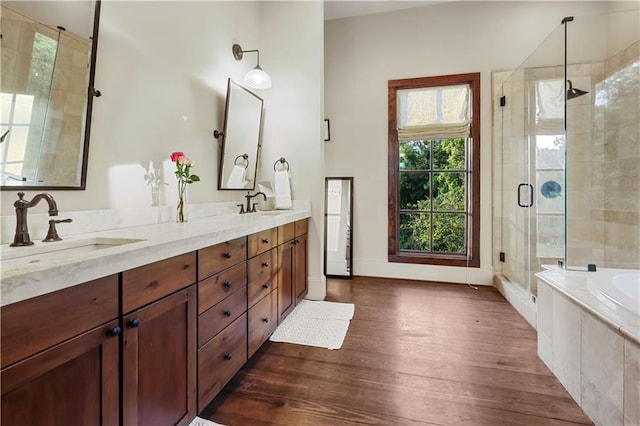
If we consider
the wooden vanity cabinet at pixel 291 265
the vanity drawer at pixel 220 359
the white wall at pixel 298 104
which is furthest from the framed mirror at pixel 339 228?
the vanity drawer at pixel 220 359

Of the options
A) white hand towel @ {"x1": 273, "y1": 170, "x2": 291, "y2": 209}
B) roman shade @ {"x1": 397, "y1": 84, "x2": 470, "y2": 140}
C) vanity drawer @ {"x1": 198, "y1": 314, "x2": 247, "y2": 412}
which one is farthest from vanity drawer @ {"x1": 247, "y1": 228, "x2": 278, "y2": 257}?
roman shade @ {"x1": 397, "y1": 84, "x2": 470, "y2": 140}

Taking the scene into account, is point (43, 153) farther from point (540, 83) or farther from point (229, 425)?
point (540, 83)

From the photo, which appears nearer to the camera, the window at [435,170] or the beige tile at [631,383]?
the beige tile at [631,383]

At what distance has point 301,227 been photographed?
9.39 ft

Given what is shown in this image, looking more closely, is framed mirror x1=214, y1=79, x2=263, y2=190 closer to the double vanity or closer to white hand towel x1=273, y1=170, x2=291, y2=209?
white hand towel x1=273, y1=170, x2=291, y2=209

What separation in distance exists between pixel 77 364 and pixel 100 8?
1582 mm

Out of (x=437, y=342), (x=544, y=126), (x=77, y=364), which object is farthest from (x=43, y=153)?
(x=544, y=126)

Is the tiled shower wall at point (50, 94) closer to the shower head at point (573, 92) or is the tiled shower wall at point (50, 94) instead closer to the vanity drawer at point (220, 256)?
the vanity drawer at point (220, 256)

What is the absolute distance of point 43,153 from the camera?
1286 mm

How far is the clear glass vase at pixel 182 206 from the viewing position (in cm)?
196

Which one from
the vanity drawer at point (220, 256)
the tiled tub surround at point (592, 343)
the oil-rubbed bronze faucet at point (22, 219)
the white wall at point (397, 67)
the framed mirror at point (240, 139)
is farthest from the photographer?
the white wall at point (397, 67)

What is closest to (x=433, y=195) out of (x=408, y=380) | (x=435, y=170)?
(x=435, y=170)

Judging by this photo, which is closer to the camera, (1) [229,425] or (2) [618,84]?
(1) [229,425]

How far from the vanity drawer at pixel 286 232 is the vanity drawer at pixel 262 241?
8 centimetres
